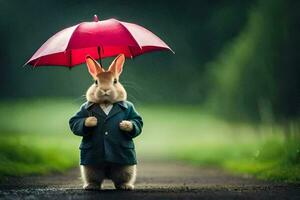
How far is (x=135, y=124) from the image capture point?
9.55 m

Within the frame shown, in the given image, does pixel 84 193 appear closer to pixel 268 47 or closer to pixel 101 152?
pixel 101 152

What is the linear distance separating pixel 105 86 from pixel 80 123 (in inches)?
20.6

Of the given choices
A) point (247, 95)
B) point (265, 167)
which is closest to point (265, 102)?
point (247, 95)

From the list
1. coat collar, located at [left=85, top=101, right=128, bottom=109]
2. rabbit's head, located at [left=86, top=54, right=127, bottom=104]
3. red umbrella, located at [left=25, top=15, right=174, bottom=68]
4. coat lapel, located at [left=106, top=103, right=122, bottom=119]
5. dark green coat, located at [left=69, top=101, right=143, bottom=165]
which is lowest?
dark green coat, located at [left=69, top=101, right=143, bottom=165]

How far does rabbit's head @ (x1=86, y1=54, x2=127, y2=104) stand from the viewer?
9.49m

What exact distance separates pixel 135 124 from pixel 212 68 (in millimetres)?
13315

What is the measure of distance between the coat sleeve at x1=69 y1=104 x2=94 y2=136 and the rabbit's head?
182 millimetres

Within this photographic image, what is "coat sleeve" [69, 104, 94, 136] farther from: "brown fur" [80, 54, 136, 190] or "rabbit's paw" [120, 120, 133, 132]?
"rabbit's paw" [120, 120, 133, 132]

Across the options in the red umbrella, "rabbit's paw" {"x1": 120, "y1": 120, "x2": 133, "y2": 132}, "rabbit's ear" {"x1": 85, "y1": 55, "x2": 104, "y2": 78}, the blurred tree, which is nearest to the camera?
the red umbrella

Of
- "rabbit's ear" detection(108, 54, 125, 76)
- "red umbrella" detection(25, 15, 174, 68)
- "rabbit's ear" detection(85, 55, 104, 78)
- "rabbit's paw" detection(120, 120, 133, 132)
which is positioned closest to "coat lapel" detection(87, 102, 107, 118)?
"rabbit's paw" detection(120, 120, 133, 132)

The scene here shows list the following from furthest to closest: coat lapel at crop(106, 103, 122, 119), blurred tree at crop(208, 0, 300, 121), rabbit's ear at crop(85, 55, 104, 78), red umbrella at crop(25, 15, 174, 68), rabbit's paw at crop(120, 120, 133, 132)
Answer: blurred tree at crop(208, 0, 300, 121) < rabbit's ear at crop(85, 55, 104, 78) < coat lapel at crop(106, 103, 122, 119) < rabbit's paw at crop(120, 120, 133, 132) < red umbrella at crop(25, 15, 174, 68)

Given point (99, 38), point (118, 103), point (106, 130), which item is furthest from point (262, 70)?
point (99, 38)

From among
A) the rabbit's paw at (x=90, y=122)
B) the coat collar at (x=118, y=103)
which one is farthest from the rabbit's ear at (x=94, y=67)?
the rabbit's paw at (x=90, y=122)

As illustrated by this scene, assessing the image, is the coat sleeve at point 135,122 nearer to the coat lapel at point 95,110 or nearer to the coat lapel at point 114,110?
the coat lapel at point 114,110
